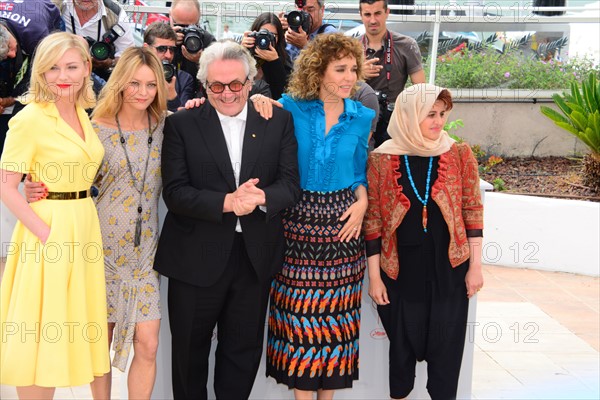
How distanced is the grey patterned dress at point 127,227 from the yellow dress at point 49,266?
0.14 m

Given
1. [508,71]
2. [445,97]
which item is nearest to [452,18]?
[508,71]

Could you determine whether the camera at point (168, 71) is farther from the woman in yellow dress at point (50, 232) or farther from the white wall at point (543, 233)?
the white wall at point (543, 233)

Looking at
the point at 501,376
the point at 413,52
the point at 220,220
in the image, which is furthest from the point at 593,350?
the point at 220,220

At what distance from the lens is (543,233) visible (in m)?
7.57

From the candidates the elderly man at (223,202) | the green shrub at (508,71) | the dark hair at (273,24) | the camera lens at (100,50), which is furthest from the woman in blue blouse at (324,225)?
the green shrub at (508,71)

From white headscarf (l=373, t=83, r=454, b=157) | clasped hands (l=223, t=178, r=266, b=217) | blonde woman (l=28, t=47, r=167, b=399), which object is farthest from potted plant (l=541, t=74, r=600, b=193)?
blonde woman (l=28, t=47, r=167, b=399)

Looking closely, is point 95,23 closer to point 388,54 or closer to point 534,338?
point 388,54

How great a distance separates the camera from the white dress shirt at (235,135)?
3.74 meters

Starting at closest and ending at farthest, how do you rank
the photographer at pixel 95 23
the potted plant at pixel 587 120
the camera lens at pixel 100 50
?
the camera lens at pixel 100 50
the photographer at pixel 95 23
the potted plant at pixel 587 120

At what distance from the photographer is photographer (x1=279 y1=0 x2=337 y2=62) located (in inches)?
188

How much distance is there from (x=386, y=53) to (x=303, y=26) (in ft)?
3.04

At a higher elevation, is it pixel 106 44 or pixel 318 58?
pixel 106 44

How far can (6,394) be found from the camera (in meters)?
4.64

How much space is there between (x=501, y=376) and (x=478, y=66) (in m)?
4.36
